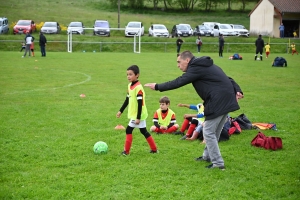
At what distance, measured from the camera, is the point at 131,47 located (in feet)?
159

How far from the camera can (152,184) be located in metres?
7.26

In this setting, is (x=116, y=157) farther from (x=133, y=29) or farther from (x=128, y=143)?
(x=133, y=29)

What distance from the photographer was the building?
202ft

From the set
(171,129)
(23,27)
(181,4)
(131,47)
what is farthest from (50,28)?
(171,129)

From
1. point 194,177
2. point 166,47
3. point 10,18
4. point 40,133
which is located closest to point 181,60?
point 194,177

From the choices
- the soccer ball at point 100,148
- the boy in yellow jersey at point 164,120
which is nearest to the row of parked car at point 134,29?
the boy in yellow jersey at point 164,120

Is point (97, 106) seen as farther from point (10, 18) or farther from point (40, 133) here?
point (10, 18)

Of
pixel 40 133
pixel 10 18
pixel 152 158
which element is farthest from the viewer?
pixel 10 18

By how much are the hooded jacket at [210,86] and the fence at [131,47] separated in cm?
3975

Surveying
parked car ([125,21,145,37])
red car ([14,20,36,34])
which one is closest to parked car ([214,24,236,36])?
parked car ([125,21,145,37])

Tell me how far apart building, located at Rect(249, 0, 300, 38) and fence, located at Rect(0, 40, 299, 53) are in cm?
1172

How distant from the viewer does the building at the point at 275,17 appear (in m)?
61.5

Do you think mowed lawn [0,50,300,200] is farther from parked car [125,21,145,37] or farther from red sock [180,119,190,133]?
parked car [125,21,145,37]

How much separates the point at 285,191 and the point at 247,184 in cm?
59
